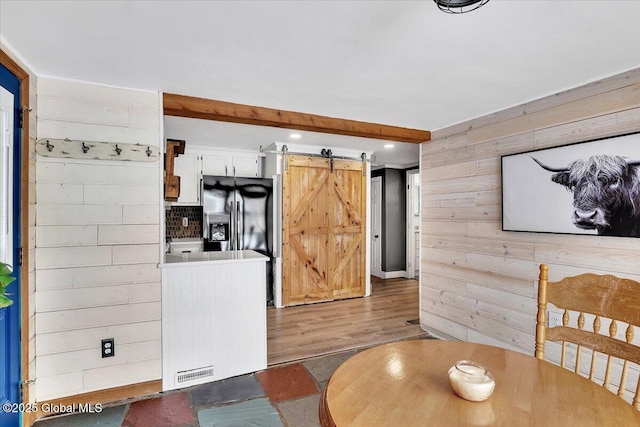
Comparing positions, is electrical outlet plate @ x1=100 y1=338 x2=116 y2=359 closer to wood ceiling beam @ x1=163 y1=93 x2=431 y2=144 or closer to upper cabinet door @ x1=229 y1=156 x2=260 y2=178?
wood ceiling beam @ x1=163 y1=93 x2=431 y2=144

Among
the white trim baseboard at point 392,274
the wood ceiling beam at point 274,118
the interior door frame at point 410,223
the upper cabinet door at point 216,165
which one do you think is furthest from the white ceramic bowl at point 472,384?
the interior door frame at point 410,223

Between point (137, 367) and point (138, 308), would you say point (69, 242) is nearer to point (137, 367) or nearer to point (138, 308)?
point (138, 308)

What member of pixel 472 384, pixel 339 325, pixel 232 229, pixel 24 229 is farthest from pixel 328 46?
pixel 232 229

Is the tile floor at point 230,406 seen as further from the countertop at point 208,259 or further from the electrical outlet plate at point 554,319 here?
the electrical outlet plate at point 554,319

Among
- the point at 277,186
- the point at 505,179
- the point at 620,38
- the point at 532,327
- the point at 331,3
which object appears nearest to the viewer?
the point at 331,3

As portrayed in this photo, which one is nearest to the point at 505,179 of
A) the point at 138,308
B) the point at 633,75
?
the point at 633,75

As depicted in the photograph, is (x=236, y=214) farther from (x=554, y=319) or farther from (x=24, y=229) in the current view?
(x=554, y=319)

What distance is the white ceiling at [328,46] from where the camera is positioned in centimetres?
151

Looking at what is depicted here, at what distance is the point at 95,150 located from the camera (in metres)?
2.33

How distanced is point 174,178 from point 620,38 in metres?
3.05

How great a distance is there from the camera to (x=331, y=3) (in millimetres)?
1454

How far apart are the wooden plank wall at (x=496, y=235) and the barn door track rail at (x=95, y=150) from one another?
2706mm

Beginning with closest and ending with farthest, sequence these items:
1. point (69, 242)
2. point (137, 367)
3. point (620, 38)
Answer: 1. point (620, 38)
2. point (69, 242)
3. point (137, 367)

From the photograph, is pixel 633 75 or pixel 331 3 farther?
pixel 633 75
